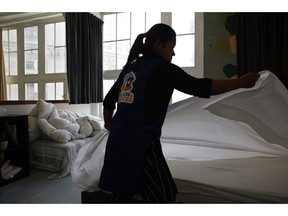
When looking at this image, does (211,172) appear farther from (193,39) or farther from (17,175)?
(193,39)

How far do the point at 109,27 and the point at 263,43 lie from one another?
2.79 m

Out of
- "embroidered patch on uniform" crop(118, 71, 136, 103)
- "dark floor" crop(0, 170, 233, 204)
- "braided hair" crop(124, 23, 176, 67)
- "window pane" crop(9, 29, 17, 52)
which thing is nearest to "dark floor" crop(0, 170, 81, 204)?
"dark floor" crop(0, 170, 233, 204)

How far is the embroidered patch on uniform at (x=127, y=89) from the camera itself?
3.38ft

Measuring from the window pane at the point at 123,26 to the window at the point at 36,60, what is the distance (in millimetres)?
959

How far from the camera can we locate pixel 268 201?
3.69 ft

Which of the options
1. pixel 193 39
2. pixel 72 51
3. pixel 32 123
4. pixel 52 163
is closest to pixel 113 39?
pixel 72 51

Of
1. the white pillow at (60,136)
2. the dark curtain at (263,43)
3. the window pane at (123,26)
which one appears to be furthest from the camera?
the window pane at (123,26)

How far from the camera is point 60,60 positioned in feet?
13.9

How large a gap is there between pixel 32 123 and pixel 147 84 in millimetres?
2412

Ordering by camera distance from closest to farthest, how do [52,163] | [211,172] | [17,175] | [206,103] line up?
1. [211,172]
2. [206,103]
3. [17,175]
4. [52,163]

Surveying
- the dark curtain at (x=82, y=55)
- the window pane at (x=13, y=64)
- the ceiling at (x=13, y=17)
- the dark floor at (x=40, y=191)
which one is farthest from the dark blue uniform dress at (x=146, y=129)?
the dark curtain at (x=82, y=55)

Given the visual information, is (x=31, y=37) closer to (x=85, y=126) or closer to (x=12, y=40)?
(x=12, y=40)

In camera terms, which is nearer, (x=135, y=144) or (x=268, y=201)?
(x=135, y=144)

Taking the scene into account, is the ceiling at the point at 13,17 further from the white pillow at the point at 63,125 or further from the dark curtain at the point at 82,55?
the white pillow at the point at 63,125
